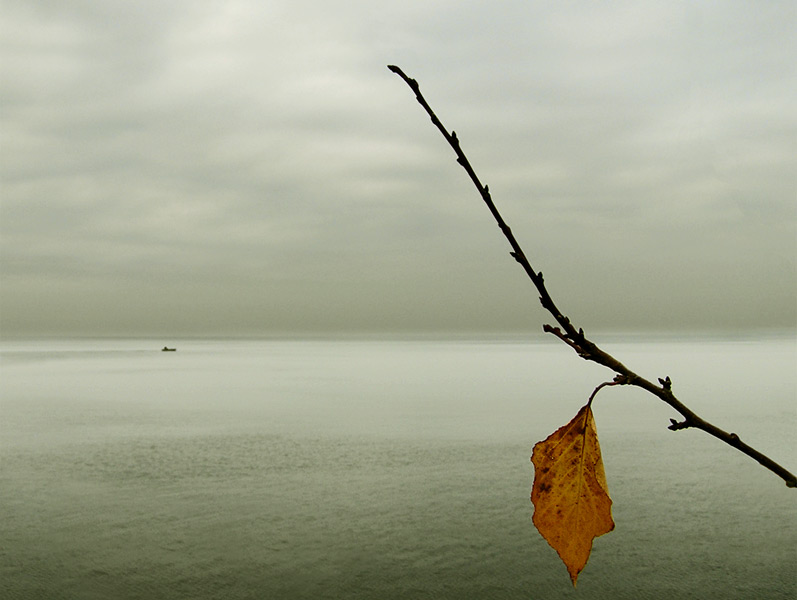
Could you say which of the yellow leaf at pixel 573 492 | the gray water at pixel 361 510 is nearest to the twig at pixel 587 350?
the yellow leaf at pixel 573 492

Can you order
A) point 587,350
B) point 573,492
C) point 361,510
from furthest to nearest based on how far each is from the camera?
point 361,510, point 573,492, point 587,350

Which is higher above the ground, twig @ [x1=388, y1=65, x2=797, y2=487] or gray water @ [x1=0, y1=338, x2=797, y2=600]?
twig @ [x1=388, y1=65, x2=797, y2=487]

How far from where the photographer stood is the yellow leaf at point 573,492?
597 mm

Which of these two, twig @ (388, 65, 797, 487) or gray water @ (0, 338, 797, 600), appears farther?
gray water @ (0, 338, 797, 600)

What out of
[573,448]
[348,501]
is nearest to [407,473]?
[348,501]

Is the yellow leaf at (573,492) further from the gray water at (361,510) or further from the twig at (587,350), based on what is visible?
the gray water at (361,510)

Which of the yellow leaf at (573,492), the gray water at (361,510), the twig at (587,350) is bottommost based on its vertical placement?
the gray water at (361,510)

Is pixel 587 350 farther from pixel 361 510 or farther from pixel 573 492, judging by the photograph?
pixel 361 510

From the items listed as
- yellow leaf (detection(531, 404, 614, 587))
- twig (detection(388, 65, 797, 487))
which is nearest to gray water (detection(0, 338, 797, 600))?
yellow leaf (detection(531, 404, 614, 587))

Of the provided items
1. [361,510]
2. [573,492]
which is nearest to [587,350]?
[573,492]

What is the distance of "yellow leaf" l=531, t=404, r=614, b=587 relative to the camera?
0.60 m

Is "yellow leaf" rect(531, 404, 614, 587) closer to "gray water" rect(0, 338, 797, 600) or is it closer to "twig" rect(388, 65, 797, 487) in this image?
"twig" rect(388, 65, 797, 487)

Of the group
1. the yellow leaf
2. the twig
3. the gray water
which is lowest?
the gray water

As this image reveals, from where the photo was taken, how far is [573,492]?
0.62 m
